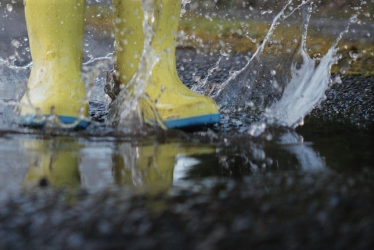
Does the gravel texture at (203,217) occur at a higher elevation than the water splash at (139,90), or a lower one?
lower

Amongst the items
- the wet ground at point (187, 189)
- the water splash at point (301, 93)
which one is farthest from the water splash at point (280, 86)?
the wet ground at point (187, 189)

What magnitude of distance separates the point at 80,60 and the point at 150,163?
73cm

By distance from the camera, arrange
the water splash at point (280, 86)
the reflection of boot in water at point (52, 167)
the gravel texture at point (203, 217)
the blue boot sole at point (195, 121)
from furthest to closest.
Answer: the water splash at point (280, 86) < the blue boot sole at point (195, 121) < the reflection of boot in water at point (52, 167) < the gravel texture at point (203, 217)

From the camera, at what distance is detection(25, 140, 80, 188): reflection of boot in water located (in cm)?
134

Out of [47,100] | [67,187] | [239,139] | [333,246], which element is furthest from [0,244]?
[47,100]

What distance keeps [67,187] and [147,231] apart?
287 millimetres

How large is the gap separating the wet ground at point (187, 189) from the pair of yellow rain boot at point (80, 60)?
0.11 metres

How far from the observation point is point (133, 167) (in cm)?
148

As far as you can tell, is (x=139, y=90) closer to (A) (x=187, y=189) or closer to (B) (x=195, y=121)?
(B) (x=195, y=121)

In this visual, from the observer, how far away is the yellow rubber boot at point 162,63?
80.2 inches

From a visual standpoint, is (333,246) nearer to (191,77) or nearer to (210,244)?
(210,244)

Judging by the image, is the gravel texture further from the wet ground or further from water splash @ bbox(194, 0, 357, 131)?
water splash @ bbox(194, 0, 357, 131)

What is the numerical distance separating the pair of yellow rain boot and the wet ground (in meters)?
0.11

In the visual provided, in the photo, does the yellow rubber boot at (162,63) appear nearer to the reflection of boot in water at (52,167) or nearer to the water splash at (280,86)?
the water splash at (280,86)
